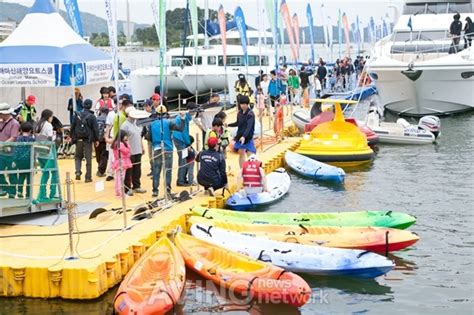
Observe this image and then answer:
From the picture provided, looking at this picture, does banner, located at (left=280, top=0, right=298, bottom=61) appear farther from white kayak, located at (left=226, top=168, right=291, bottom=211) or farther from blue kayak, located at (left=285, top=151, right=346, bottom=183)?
white kayak, located at (left=226, top=168, right=291, bottom=211)

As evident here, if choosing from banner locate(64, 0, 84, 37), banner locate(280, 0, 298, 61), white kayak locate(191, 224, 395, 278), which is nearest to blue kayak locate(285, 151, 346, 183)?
banner locate(64, 0, 84, 37)

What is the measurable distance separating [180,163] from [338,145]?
6.54m

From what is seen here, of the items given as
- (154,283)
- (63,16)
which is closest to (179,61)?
(63,16)

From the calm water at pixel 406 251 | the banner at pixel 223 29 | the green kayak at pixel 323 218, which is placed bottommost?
the calm water at pixel 406 251

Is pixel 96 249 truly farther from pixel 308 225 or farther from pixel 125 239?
pixel 308 225

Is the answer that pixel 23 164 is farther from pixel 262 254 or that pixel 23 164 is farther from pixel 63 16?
pixel 63 16

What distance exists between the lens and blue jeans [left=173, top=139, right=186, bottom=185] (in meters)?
14.0

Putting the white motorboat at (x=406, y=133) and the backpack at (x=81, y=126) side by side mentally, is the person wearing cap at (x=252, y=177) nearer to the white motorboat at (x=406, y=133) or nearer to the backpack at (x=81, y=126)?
the backpack at (x=81, y=126)

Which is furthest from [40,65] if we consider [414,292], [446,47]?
[446,47]

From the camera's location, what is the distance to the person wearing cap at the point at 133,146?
13.0m

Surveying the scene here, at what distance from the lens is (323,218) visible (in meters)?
12.3

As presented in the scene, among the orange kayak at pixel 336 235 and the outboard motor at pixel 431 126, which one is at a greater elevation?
the outboard motor at pixel 431 126

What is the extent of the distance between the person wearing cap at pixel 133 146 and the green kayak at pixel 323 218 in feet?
5.61

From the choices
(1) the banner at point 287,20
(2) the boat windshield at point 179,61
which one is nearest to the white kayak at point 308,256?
(1) the banner at point 287,20
